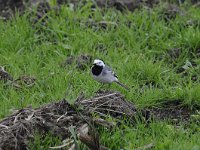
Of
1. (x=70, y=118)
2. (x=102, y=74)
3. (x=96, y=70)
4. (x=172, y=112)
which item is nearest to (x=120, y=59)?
(x=96, y=70)

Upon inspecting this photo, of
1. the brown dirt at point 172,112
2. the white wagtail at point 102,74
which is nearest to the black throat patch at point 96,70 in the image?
the white wagtail at point 102,74

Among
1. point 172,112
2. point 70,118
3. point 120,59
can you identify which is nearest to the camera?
point 70,118

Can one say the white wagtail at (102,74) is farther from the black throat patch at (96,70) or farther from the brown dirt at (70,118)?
the brown dirt at (70,118)

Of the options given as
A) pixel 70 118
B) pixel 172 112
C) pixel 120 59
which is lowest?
pixel 172 112

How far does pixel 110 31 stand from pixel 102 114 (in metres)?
2.66

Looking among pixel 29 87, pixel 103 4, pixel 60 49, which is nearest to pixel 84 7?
pixel 103 4

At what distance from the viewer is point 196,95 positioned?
6707mm

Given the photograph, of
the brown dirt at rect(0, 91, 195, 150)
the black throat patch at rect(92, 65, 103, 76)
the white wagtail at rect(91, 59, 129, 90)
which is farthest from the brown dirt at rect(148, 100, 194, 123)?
the black throat patch at rect(92, 65, 103, 76)

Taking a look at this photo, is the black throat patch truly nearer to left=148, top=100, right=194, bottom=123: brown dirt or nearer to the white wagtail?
the white wagtail

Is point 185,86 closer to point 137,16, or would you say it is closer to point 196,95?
point 196,95

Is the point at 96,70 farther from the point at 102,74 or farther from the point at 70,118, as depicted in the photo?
the point at 70,118

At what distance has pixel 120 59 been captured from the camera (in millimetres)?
7758

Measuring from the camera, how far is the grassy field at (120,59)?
5.95 metres

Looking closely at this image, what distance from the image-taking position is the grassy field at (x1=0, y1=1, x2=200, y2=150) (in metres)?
5.95
